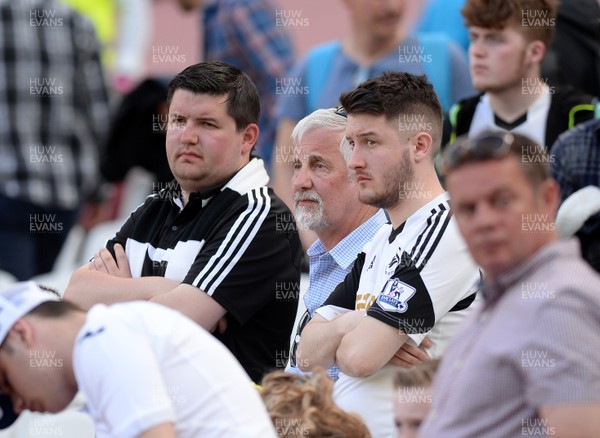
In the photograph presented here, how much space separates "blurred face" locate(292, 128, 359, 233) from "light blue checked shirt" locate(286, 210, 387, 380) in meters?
0.09

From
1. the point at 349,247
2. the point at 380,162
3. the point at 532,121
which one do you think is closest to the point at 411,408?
the point at 380,162

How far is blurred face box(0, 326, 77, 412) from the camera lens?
3480 millimetres

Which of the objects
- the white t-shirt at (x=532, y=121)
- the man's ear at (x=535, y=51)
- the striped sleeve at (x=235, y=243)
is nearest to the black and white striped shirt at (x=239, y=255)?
the striped sleeve at (x=235, y=243)

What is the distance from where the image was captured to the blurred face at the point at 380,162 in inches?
Result: 184

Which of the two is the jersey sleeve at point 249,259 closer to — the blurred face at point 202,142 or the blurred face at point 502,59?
the blurred face at point 202,142

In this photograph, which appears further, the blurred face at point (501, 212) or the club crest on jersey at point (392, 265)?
the club crest on jersey at point (392, 265)

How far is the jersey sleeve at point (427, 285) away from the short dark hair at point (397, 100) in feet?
1.58

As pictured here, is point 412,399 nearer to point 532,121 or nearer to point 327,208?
point 327,208

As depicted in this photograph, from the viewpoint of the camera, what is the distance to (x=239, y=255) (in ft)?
16.3

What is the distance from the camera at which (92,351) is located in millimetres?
3309

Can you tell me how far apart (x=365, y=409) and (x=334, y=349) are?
9.2 inches

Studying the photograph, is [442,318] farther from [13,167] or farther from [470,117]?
[13,167]

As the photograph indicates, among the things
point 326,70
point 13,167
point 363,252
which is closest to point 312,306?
point 363,252

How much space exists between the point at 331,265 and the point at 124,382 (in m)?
2.00
